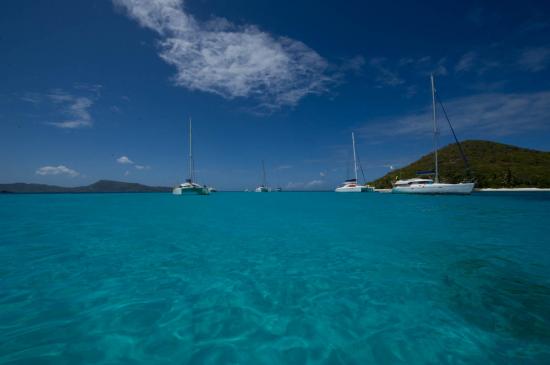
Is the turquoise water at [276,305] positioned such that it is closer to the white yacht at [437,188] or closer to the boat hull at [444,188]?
the boat hull at [444,188]

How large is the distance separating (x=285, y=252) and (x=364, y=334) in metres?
5.11

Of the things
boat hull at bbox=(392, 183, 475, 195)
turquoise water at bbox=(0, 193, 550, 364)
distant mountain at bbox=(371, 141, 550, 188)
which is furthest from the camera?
distant mountain at bbox=(371, 141, 550, 188)

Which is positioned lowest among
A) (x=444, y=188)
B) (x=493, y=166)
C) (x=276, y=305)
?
(x=276, y=305)

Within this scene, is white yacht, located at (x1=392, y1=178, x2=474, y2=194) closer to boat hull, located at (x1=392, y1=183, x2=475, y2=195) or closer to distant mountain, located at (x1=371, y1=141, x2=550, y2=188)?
boat hull, located at (x1=392, y1=183, x2=475, y2=195)

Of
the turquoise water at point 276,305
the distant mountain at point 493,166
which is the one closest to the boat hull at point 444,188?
the distant mountain at point 493,166

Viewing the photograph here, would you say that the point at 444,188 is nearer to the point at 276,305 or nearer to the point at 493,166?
the point at 276,305

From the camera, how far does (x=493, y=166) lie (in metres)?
83.1

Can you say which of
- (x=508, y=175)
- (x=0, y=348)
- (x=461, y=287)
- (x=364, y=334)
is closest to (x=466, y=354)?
(x=364, y=334)

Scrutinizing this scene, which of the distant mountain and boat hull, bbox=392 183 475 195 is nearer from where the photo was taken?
boat hull, bbox=392 183 475 195

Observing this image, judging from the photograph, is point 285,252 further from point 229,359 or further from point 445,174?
point 445,174

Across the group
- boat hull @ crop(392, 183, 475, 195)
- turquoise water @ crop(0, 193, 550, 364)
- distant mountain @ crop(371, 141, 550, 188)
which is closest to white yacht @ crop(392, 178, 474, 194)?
boat hull @ crop(392, 183, 475, 195)

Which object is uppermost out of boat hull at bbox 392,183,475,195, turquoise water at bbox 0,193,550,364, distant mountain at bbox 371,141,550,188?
distant mountain at bbox 371,141,550,188

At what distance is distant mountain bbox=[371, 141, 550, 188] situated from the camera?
7225 cm

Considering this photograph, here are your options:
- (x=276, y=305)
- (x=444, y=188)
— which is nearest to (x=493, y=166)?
(x=444, y=188)
